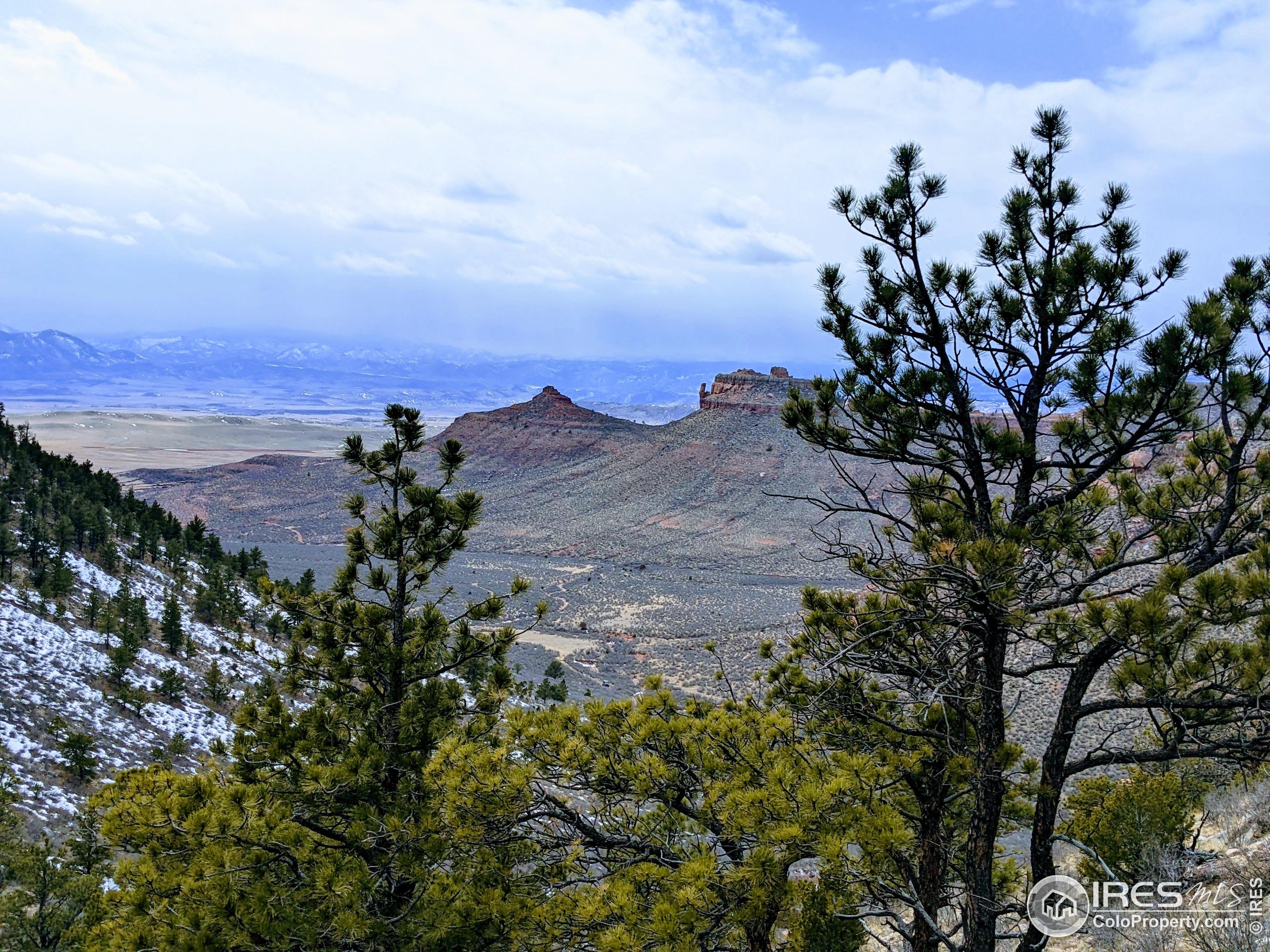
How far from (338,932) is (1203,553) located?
5774mm

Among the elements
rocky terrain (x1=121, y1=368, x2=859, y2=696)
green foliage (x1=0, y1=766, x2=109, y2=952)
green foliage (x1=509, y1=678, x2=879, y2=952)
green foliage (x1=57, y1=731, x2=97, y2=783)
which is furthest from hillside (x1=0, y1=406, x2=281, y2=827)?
rocky terrain (x1=121, y1=368, x2=859, y2=696)

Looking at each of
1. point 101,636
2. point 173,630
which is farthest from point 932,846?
point 101,636

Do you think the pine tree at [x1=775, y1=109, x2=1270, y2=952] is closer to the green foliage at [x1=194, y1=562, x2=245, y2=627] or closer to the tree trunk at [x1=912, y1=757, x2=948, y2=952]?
the tree trunk at [x1=912, y1=757, x2=948, y2=952]

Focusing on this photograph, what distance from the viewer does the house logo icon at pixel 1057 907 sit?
4758 mm

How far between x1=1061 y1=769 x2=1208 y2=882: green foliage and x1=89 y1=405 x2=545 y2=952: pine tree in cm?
630

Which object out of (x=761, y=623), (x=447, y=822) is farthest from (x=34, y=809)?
(x=761, y=623)

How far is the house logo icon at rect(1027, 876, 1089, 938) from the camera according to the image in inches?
187

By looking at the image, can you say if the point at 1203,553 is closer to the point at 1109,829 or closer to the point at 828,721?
the point at 828,721

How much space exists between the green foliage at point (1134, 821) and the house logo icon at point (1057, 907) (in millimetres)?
3826

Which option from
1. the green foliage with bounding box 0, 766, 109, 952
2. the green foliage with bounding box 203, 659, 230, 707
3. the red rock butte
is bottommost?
the green foliage with bounding box 203, 659, 230, 707

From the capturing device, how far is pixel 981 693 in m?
5.05

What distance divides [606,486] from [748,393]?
19.9 metres

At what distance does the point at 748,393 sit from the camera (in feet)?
267

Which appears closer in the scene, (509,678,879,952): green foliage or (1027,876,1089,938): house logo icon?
(509,678,879,952): green foliage
